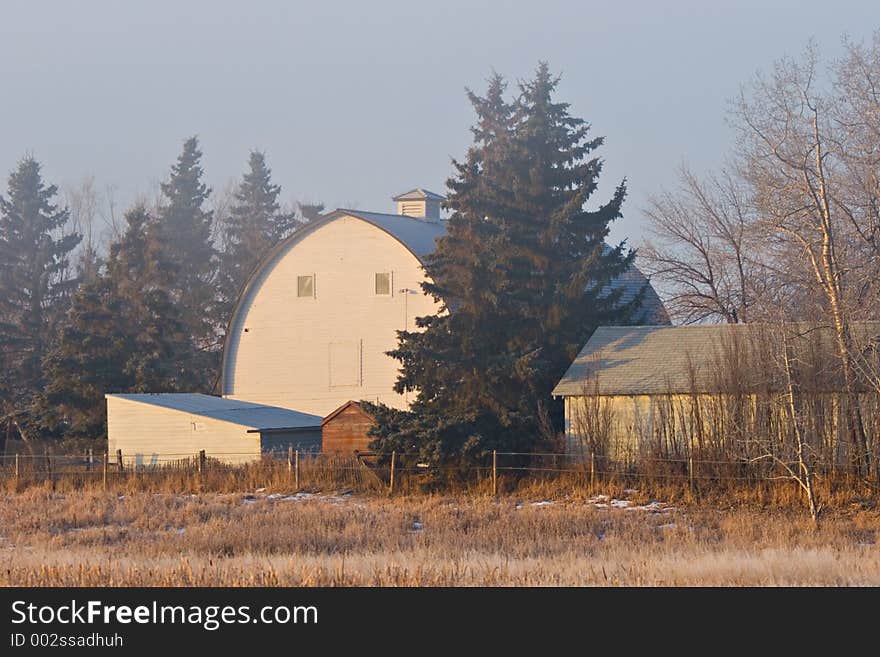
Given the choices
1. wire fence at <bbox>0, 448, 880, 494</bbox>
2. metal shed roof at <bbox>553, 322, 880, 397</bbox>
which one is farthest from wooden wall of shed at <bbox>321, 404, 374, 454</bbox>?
metal shed roof at <bbox>553, 322, 880, 397</bbox>

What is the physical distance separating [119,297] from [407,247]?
15.9 metres

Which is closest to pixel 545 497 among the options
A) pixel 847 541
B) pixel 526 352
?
pixel 526 352

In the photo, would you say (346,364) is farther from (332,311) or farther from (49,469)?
(49,469)

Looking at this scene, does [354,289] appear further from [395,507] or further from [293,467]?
[395,507]

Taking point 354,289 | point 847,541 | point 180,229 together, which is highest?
point 180,229

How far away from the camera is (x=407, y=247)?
147 ft

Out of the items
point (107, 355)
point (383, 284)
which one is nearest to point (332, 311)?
point (383, 284)

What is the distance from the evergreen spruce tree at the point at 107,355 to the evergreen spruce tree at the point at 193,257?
14.5ft

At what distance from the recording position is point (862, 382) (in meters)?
29.1

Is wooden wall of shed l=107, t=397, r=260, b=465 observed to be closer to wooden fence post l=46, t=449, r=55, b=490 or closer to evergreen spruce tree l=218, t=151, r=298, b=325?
wooden fence post l=46, t=449, r=55, b=490

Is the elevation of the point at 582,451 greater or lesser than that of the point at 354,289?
lesser

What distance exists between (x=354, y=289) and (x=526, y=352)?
11.9 meters

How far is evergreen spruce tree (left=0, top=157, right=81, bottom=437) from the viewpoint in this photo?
61312 mm

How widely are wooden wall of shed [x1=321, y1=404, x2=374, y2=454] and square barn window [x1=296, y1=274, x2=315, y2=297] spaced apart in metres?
8.41
